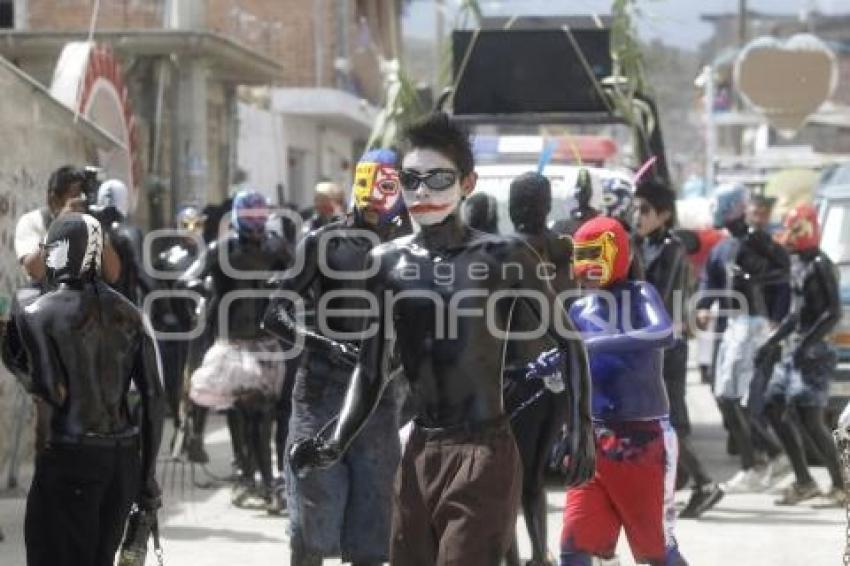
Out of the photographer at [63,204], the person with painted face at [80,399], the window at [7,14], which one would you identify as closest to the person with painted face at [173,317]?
the photographer at [63,204]

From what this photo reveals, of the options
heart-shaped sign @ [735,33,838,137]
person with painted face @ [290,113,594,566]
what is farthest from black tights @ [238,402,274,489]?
heart-shaped sign @ [735,33,838,137]

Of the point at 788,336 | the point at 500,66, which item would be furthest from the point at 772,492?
the point at 500,66

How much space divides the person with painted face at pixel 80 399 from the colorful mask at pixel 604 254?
84.1 inches

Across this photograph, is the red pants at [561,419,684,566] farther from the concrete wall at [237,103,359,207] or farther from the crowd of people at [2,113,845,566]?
the concrete wall at [237,103,359,207]

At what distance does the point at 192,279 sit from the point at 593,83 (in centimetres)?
510

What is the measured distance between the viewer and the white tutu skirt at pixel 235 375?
11.6 meters

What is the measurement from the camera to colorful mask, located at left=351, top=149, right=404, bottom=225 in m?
8.39

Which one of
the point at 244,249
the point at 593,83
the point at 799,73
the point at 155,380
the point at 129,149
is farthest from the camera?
the point at 799,73

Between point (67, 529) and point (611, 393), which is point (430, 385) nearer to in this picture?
point (67, 529)

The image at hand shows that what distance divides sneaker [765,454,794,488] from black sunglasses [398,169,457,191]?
278 inches

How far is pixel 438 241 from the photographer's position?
627cm

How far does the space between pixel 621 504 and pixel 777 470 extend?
19.6 feet

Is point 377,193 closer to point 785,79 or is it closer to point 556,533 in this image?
point 556,533

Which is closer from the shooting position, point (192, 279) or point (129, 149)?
point (192, 279)
